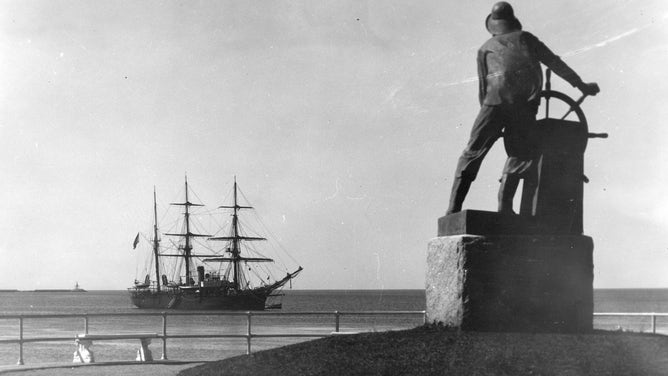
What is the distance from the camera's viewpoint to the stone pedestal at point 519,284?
857 centimetres

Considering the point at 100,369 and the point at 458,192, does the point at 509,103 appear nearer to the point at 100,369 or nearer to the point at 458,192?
the point at 458,192

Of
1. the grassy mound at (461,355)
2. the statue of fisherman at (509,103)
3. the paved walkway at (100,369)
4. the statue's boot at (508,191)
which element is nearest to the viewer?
the grassy mound at (461,355)

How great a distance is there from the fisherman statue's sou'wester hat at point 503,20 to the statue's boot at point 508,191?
164 centimetres

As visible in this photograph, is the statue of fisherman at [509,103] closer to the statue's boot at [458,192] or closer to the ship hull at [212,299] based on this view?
the statue's boot at [458,192]

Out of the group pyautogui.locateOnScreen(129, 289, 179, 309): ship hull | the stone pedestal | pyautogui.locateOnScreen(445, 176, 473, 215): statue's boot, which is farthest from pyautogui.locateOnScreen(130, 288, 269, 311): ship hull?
the stone pedestal

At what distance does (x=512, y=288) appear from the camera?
859 centimetres

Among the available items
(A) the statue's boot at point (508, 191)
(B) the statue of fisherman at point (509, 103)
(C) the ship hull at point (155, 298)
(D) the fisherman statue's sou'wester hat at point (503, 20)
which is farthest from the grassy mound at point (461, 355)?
(C) the ship hull at point (155, 298)

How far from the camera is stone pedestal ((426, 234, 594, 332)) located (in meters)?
8.57

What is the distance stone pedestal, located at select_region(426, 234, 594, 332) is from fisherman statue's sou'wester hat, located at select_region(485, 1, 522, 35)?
7.73 ft

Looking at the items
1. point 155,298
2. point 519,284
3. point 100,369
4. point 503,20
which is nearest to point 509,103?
point 503,20

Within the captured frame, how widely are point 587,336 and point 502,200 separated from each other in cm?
175

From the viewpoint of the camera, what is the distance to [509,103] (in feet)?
29.6

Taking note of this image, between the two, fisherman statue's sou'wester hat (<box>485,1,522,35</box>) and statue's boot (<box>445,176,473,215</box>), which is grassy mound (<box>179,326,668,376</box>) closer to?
statue's boot (<box>445,176,473,215</box>)

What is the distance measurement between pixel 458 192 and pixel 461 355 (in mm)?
2252
